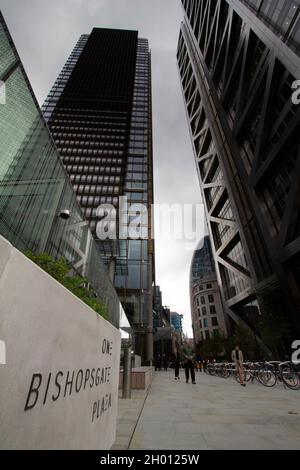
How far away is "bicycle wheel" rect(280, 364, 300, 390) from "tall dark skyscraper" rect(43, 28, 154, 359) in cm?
1841

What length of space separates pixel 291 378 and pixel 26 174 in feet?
44.3

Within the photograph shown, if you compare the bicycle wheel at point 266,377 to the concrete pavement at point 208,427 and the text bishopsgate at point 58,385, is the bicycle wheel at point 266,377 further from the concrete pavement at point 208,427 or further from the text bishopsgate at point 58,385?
the text bishopsgate at point 58,385

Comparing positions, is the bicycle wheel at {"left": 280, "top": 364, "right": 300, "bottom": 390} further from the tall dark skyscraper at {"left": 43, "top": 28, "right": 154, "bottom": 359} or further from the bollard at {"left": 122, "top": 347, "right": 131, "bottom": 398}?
the tall dark skyscraper at {"left": 43, "top": 28, "right": 154, "bottom": 359}

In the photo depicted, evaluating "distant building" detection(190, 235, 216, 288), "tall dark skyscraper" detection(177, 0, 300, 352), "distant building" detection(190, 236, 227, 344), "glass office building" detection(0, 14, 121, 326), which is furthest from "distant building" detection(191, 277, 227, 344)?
"glass office building" detection(0, 14, 121, 326)

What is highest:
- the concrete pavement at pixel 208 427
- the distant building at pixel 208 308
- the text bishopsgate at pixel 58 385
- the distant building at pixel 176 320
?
the distant building at pixel 176 320

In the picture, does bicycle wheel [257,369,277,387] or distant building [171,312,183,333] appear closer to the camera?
bicycle wheel [257,369,277,387]

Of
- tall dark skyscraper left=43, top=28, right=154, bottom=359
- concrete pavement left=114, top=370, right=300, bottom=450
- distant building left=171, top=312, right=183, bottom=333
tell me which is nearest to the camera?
concrete pavement left=114, top=370, right=300, bottom=450

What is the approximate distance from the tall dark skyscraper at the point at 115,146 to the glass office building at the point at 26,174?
2138 centimetres

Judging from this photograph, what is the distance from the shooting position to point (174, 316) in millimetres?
190125

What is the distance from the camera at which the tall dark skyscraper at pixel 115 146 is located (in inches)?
1125

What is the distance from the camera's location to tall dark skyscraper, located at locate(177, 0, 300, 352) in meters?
19.8

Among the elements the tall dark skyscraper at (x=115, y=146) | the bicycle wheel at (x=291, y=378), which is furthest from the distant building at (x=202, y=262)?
the bicycle wheel at (x=291, y=378)

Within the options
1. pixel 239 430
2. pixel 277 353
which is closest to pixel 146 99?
pixel 277 353

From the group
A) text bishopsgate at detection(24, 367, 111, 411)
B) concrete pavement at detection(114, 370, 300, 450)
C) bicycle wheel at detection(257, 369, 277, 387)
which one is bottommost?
concrete pavement at detection(114, 370, 300, 450)
